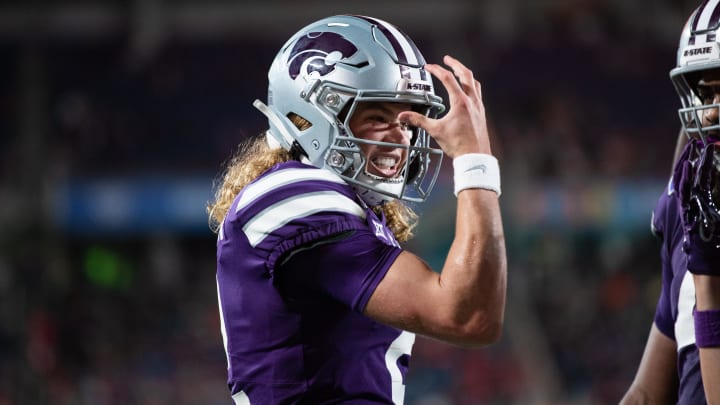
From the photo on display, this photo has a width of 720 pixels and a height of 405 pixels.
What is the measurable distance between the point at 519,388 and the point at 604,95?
150 inches

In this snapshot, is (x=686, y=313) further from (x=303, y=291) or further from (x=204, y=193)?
(x=204, y=193)

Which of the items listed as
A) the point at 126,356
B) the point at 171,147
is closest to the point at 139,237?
the point at 171,147

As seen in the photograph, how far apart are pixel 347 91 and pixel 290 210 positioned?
0.32m

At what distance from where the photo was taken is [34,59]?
10.1 meters

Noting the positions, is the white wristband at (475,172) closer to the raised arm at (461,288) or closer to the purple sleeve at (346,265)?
the raised arm at (461,288)

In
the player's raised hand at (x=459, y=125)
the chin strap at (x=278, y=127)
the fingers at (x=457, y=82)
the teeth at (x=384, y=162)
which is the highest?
the fingers at (x=457, y=82)

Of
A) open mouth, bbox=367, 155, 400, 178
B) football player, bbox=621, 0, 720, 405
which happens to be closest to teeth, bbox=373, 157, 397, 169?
open mouth, bbox=367, 155, 400, 178

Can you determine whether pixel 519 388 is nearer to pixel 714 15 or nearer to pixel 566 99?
pixel 566 99

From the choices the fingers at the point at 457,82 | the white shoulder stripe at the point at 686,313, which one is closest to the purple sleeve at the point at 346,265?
the fingers at the point at 457,82

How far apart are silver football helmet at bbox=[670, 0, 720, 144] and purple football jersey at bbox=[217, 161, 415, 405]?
2.27ft

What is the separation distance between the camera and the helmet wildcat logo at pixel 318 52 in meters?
2.35

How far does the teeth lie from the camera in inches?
91.1

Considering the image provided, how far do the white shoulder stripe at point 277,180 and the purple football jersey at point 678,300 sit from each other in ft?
2.56

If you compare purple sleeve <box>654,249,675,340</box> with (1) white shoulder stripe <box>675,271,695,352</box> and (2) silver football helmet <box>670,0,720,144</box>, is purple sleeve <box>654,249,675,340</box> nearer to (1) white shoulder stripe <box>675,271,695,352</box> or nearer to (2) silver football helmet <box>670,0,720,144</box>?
(1) white shoulder stripe <box>675,271,695,352</box>
